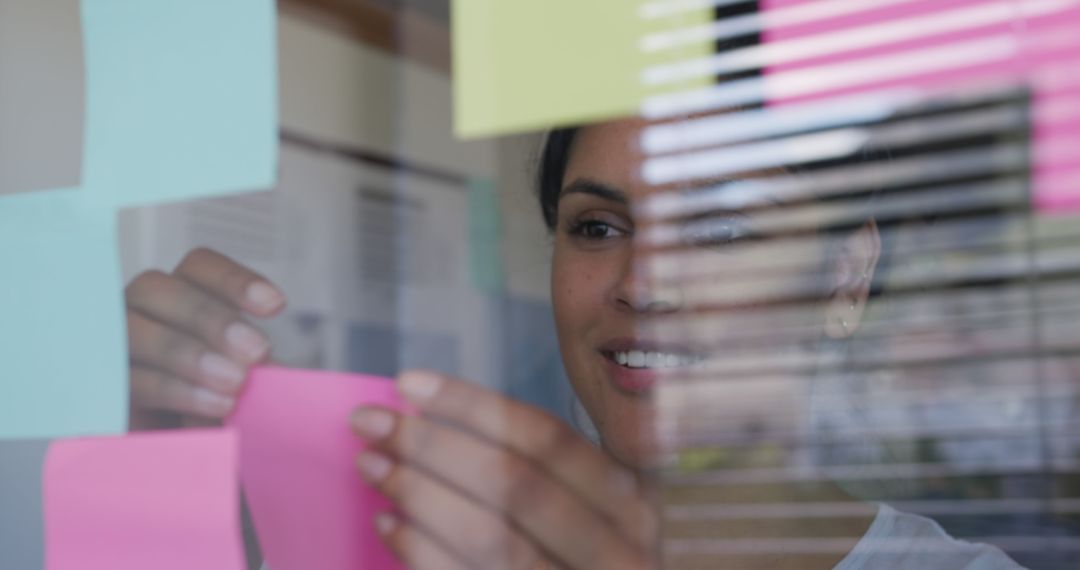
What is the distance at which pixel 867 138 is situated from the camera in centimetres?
98

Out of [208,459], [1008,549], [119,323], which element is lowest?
[1008,549]

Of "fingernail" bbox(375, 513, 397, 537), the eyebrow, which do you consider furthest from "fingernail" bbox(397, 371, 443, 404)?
the eyebrow

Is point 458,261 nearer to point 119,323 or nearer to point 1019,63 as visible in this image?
point 119,323

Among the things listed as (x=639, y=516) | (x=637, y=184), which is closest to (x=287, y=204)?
(x=637, y=184)

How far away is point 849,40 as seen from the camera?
870 millimetres

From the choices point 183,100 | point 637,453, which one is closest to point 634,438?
point 637,453

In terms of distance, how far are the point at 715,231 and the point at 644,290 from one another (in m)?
0.08

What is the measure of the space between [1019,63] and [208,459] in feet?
2.59

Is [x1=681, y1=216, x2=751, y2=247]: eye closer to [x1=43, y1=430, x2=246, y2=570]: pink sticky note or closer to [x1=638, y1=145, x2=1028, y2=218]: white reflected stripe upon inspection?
[x1=638, y1=145, x2=1028, y2=218]: white reflected stripe

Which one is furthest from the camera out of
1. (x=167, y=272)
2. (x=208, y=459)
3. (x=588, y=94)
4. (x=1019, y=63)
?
(x=167, y=272)

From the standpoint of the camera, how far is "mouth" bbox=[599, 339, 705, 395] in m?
0.99

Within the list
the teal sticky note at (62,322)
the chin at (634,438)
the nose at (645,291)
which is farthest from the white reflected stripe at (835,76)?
the teal sticky note at (62,322)

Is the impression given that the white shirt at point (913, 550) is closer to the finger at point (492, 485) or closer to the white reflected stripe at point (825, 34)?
the finger at point (492, 485)

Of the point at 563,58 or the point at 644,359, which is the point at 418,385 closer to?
the point at 644,359
